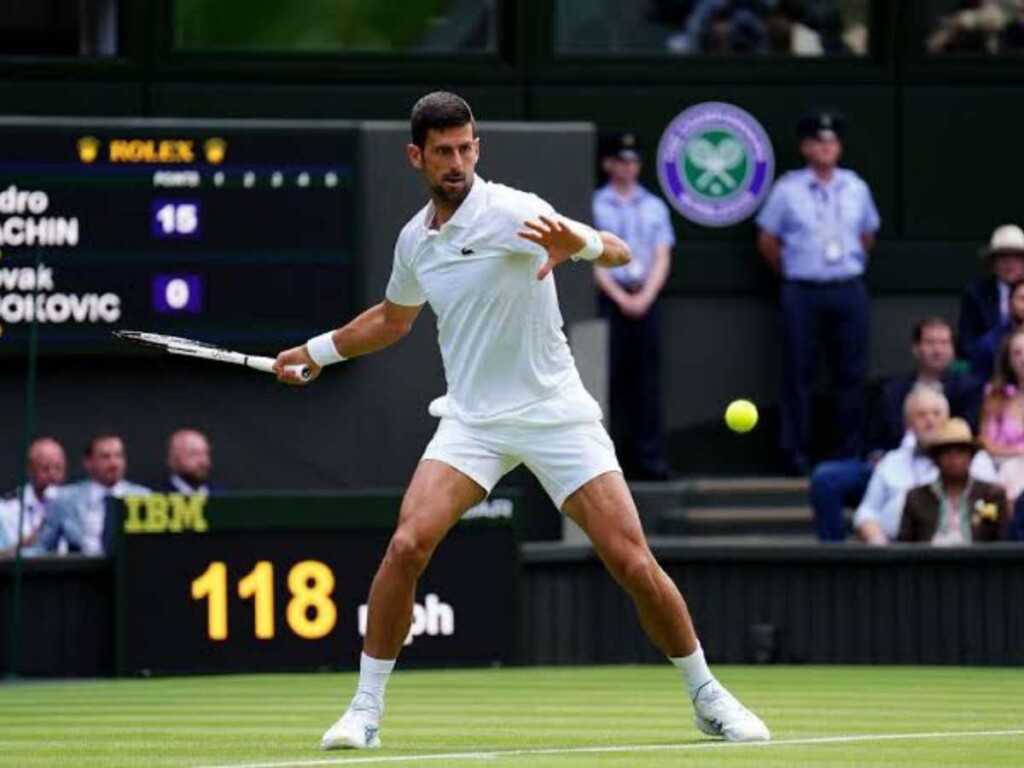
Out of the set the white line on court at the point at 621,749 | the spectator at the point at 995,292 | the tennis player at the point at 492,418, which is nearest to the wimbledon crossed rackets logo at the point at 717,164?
the spectator at the point at 995,292

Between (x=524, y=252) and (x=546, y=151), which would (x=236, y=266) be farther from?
(x=524, y=252)

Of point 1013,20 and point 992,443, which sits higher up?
point 1013,20

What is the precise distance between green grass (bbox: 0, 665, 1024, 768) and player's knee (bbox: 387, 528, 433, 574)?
1.93 feet

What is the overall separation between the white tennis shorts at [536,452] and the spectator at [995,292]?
8173 mm

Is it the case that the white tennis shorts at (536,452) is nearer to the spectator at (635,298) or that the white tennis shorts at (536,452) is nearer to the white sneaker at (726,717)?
the white sneaker at (726,717)

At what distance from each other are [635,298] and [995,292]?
7.28 feet

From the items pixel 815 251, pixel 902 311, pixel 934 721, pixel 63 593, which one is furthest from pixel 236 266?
pixel 934 721

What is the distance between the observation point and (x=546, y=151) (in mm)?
17438

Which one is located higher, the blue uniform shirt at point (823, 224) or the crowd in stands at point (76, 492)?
the blue uniform shirt at point (823, 224)

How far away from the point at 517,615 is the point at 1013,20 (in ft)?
21.2

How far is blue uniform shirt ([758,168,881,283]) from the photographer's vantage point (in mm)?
18609

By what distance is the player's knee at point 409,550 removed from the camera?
9.49 meters

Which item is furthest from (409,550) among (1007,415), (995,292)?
(995,292)

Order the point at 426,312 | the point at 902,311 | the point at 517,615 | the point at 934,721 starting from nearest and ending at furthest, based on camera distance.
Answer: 1. the point at 934,721
2. the point at 517,615
3. the point at 426,312
4. the point at 902,311
